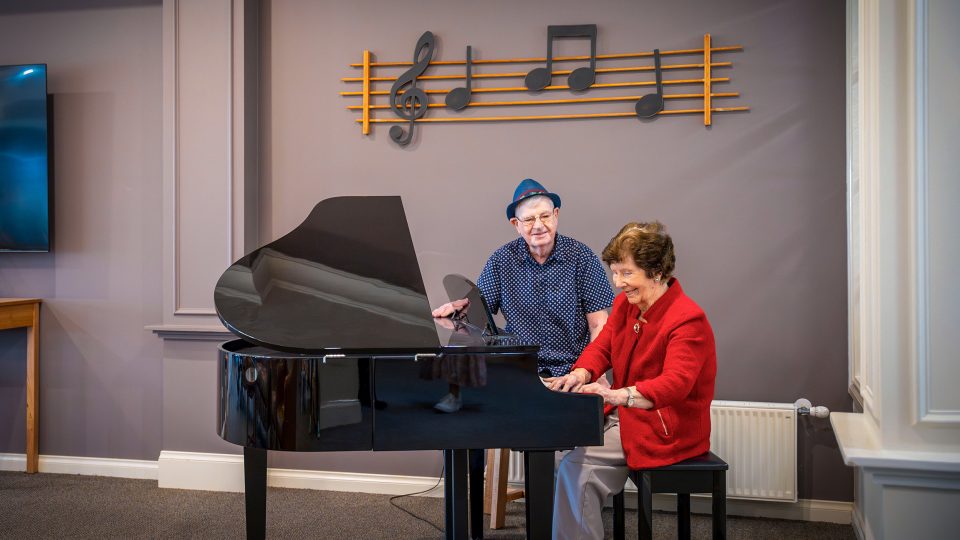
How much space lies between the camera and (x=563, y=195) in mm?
3426

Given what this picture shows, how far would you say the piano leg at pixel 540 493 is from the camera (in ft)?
6.57

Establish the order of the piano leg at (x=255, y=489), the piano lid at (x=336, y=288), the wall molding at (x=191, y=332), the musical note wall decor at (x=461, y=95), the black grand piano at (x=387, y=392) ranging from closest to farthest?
the black grand piano at (x=387, y=392) < the piano lid at (x=336, y=288) < the piano leg at (x=255, y=489) < the musical note wall decor at (x=461, y=95) < the wall molding at (x=191, y=332)

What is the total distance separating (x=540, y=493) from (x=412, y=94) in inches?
84.7

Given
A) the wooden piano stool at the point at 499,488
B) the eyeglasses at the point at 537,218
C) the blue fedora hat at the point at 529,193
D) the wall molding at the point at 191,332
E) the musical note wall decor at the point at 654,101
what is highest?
the musical note wall decor at the point at 654,101

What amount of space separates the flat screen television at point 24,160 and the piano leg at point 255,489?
7.29 ft

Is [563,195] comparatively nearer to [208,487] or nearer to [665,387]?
[665,387]

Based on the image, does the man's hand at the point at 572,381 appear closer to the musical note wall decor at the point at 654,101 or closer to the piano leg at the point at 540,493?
the piano leg at the point at 540,493

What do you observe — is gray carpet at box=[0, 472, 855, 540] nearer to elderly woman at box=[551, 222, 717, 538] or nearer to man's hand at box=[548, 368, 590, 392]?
elderly woman at box=[551, 222, 717, 538]

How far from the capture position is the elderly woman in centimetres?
212

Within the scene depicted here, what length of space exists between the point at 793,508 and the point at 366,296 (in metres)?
2.15

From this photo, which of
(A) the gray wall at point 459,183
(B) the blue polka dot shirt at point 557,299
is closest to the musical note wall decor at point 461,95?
(A) the gray wall at point 459,183

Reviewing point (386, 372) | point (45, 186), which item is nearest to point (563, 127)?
point (386, 372)

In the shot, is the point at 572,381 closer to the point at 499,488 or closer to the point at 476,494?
the point at 476,494

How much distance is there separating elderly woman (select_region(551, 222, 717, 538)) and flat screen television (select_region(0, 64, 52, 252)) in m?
3.02
